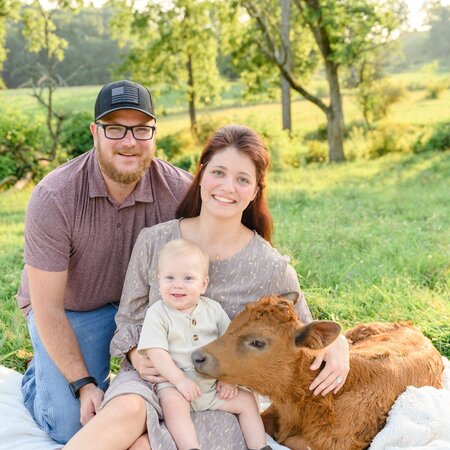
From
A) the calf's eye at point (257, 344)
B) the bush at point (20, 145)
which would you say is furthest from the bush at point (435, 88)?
the calf's eye at point (257, 344)

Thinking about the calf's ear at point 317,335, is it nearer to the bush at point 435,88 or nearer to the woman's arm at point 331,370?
the woman's arm at point 331,370

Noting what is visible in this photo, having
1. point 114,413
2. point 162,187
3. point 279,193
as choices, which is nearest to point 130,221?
point 162,187

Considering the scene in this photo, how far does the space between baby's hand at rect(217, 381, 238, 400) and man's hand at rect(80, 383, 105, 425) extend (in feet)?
2.42

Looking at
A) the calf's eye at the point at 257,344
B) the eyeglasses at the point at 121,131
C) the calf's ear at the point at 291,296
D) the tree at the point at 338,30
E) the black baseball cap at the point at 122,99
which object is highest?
the tree at the point at 338,30

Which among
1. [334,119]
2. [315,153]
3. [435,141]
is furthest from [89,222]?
[315,153]

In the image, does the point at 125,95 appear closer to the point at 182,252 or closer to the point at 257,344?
the point at 182,252

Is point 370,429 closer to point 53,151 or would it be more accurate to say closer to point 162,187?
point 162,187

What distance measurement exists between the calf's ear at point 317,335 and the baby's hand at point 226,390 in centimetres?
45

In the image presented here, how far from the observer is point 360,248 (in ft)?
25.7

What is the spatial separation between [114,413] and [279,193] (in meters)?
9.37

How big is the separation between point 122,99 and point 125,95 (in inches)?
1.2

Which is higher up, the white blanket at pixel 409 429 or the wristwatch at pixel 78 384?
the wristwatch at pixel 78 384

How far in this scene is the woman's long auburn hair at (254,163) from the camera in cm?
361

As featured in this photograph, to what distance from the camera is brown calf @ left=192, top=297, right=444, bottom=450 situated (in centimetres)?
321
